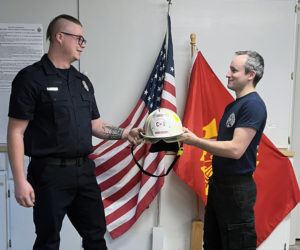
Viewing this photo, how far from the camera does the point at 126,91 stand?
7.61 ft

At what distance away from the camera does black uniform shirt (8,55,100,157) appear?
136 centimetres

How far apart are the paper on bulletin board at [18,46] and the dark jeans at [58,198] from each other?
117 centimetres

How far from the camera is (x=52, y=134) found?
4.62 feet

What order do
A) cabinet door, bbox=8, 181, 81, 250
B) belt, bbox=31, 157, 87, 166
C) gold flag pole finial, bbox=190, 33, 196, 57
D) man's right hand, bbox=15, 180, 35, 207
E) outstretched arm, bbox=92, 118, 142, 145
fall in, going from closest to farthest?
1. man's right hand, bbox=15, 180, 35, 207
2. belt, bbox=31, 157, 87, 166
3. outstretched arm, bbox=92, 118, 142, 145
4. gold flag pole finial, bbox=190, 33, 196, 57
5. cabinet door, bbox=8, 181, 81, 250

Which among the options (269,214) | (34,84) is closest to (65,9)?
(34,84)

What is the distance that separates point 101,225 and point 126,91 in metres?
1.15

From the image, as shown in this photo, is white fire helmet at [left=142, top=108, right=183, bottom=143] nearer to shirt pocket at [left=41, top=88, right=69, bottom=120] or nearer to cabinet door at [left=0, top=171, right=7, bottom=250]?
shirt pocket at [left=41, top=88, right=69, bottom=120]

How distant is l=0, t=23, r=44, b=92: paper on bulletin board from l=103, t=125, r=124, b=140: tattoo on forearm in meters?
1.02

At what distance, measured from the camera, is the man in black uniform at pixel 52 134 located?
4.42 feet

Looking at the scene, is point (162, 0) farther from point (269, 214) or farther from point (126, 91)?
point (269, 214)

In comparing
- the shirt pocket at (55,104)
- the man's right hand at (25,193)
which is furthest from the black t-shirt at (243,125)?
the man's right hand at (25,193)

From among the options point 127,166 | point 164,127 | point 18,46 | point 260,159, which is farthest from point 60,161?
point 260,159

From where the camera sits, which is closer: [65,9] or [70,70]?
[70,70]

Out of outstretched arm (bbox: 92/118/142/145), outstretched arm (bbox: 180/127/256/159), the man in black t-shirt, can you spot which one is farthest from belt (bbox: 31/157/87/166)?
outstretched arm (bbox: 180/127/256/159)
